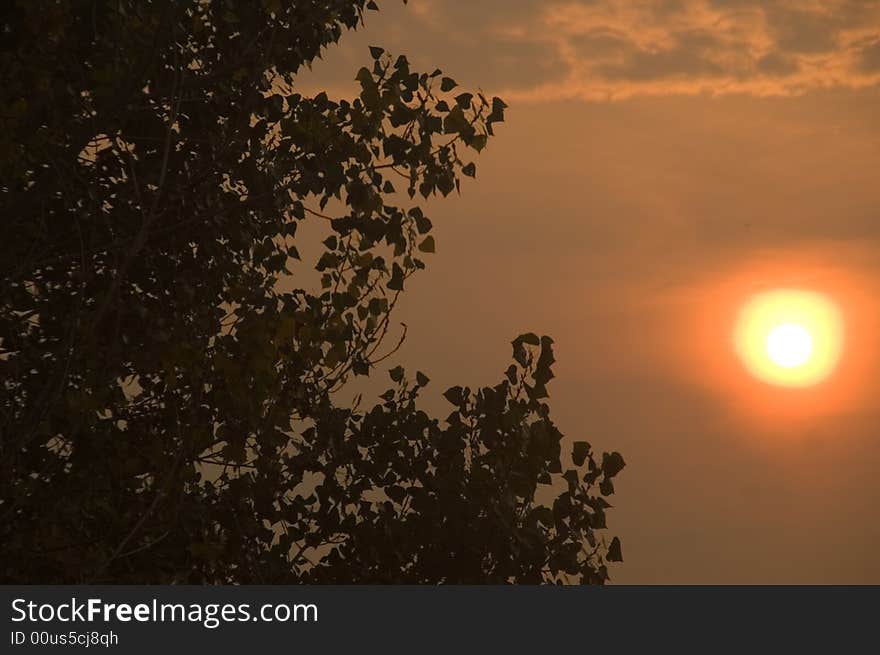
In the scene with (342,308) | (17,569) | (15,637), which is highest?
(342,308)

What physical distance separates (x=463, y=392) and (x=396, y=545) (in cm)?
133

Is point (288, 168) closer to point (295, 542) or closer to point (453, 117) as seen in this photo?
point (453, 117)

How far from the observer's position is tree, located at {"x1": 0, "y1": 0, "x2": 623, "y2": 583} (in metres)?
9.48

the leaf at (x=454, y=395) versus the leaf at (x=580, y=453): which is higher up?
the leaf at (x=454, y=395)

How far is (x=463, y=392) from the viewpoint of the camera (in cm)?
1055

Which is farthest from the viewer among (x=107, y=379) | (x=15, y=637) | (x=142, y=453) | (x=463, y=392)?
(x=463, y=392)

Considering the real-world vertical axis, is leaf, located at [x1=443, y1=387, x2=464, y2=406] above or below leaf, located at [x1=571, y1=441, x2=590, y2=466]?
above

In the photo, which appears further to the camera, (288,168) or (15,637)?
(288,168)

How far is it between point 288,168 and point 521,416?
2673 millimetres

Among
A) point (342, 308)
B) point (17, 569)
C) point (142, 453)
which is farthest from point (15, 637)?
point (342, 308)

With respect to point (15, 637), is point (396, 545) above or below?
above

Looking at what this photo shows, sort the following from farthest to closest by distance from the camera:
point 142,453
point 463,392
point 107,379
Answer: point 463,392 < point 142,453 < point 107,379

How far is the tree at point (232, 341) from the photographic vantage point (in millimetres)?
9484

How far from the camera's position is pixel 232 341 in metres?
9.89
